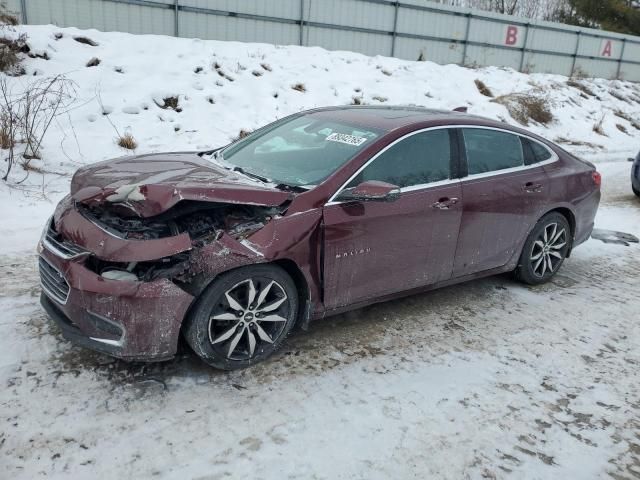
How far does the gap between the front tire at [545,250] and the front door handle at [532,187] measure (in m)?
0.31

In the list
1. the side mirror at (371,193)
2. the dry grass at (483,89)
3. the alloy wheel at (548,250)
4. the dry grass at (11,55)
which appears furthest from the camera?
the dry grass at (483,89)

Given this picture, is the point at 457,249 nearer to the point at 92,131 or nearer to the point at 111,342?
the point at 111,342

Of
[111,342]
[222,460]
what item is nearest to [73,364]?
[111,342]

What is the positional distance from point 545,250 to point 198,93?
745 centimetres

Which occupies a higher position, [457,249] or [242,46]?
[242,46]

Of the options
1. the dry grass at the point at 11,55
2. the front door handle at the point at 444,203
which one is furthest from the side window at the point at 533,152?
the dry grass at the point at 11,55

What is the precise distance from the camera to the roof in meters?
4.10

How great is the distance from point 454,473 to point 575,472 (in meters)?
0.63

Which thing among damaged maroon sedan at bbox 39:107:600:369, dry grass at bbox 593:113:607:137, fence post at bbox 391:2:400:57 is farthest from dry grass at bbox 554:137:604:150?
damaged maroon sedan at bbox 39:107:600:369

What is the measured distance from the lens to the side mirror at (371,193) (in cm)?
344

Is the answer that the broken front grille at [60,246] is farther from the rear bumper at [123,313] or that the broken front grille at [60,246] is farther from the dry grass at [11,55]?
the dry grass at [11,55]

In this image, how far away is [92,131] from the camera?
8453 mm

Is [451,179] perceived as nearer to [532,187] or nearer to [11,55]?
[532,187]

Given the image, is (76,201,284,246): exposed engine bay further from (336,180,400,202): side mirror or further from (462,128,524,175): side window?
(462,128,524,175): side window
